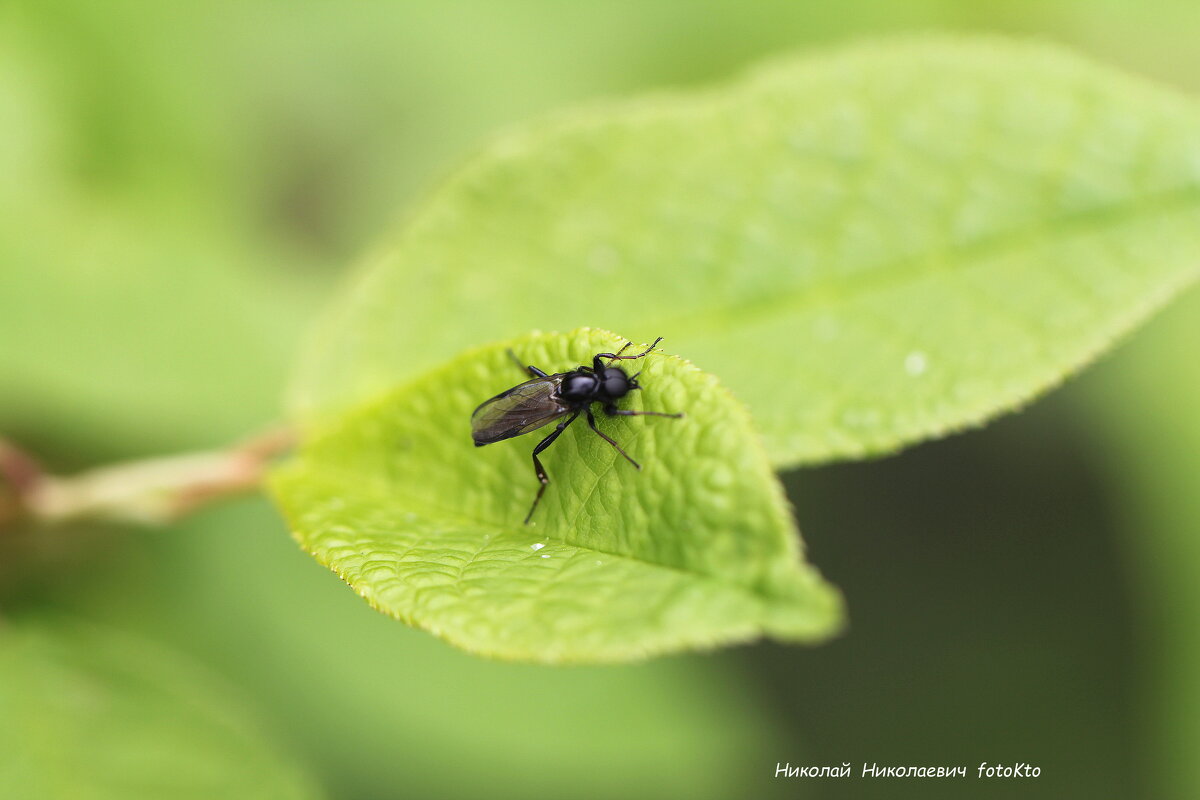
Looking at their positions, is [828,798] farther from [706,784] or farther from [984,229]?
[984,229]

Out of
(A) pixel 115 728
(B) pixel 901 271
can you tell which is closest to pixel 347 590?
(A) pixel 115 728

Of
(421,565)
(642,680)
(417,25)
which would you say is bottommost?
(421,565)

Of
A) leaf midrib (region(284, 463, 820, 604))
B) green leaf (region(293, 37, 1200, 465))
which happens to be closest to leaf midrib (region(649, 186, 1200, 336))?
green leaf (region(293, 37, 1200, 465))

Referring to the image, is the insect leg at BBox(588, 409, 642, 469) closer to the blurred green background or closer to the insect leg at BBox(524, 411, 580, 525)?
the insect leg at BBox(524, 411, 580, 525)

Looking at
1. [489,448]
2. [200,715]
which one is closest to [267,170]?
[200,715]

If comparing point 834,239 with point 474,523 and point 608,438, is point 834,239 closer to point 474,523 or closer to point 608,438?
point 608,438

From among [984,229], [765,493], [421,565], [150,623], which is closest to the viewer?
[765,493]
